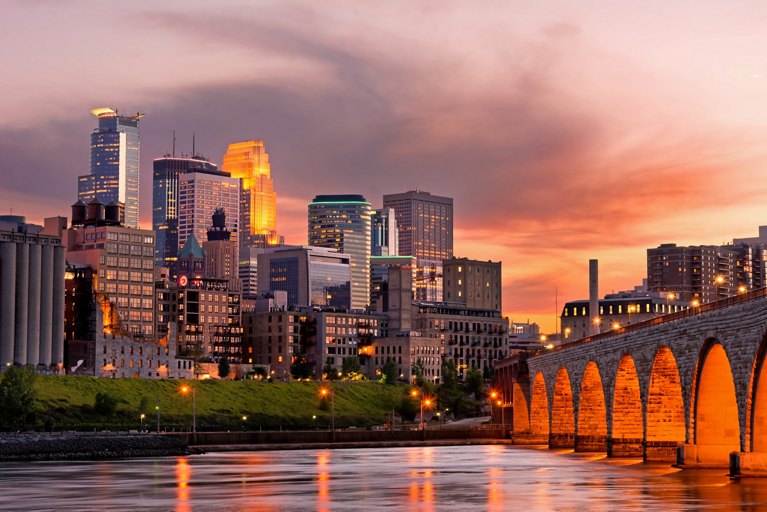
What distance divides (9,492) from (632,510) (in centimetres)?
4118

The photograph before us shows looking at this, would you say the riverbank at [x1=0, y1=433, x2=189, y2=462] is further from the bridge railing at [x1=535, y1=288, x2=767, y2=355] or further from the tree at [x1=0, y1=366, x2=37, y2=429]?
the bridge railing at [x1=535, y1=288, x2=767, y2=355]

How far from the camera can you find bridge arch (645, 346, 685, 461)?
108m

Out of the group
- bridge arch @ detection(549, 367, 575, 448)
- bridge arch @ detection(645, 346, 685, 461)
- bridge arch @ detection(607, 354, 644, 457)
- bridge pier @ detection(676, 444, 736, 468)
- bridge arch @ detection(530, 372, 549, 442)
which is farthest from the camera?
bridge arch @ detection(530, 372, 549, 442)

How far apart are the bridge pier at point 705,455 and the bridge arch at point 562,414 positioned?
6282 cm

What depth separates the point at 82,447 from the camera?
14300 centimetres

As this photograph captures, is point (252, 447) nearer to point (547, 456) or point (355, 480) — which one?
point (547, 456)

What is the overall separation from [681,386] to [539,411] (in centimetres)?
8828

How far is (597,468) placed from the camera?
105 meters

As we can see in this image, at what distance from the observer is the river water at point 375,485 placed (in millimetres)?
69750

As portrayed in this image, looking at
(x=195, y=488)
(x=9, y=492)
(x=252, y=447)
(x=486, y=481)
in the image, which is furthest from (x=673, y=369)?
(x=252, y=447)

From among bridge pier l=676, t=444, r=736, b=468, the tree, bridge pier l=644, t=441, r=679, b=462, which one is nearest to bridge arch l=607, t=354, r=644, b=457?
bridge pier l=644, t=441, r=679, b=462

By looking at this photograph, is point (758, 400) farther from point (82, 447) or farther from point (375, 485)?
point (82, 447)

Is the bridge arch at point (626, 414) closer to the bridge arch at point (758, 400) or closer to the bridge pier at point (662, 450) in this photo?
the bridge pier at point (662, 450)

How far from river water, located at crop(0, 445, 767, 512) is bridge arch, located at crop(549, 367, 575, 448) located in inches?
1250
